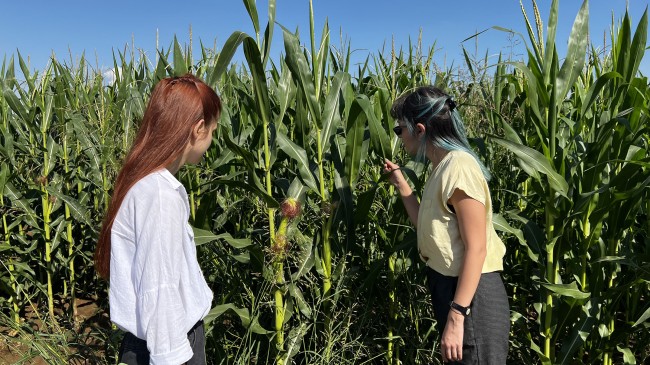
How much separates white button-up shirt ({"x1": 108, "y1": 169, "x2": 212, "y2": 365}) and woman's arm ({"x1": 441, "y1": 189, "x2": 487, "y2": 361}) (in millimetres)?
994

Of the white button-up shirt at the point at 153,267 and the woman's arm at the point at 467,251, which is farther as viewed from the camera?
the woman's arm at the point at 467,251

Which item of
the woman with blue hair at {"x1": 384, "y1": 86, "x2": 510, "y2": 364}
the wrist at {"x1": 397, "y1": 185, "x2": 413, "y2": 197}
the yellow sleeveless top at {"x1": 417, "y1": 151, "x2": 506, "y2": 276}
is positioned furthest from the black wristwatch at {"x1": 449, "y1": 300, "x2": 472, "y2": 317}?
the wrist at {"x1": 397, "y1": 185, "x2": 413, "y2": 197}

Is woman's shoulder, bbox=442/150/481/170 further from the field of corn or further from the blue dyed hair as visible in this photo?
the field of corn

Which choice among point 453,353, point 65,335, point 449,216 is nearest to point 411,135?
point 449,216

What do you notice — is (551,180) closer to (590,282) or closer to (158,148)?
(590,282)

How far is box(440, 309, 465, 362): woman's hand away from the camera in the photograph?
208 centimetres

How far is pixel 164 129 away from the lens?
1.65 meters

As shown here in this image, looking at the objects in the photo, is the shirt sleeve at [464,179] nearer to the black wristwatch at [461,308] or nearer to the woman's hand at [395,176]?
the black wristwatch at [461,308]

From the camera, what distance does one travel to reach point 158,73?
3.91 m

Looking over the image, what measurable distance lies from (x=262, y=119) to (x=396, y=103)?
2.53 ft

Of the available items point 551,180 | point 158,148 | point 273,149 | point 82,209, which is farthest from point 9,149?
point 551,180

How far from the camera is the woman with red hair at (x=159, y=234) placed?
1.56 m

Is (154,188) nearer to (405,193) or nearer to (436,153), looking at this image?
(436,153)

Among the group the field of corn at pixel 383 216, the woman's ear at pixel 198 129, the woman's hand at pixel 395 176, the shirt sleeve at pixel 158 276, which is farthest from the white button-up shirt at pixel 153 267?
the woman's hand at pixel 395 176
